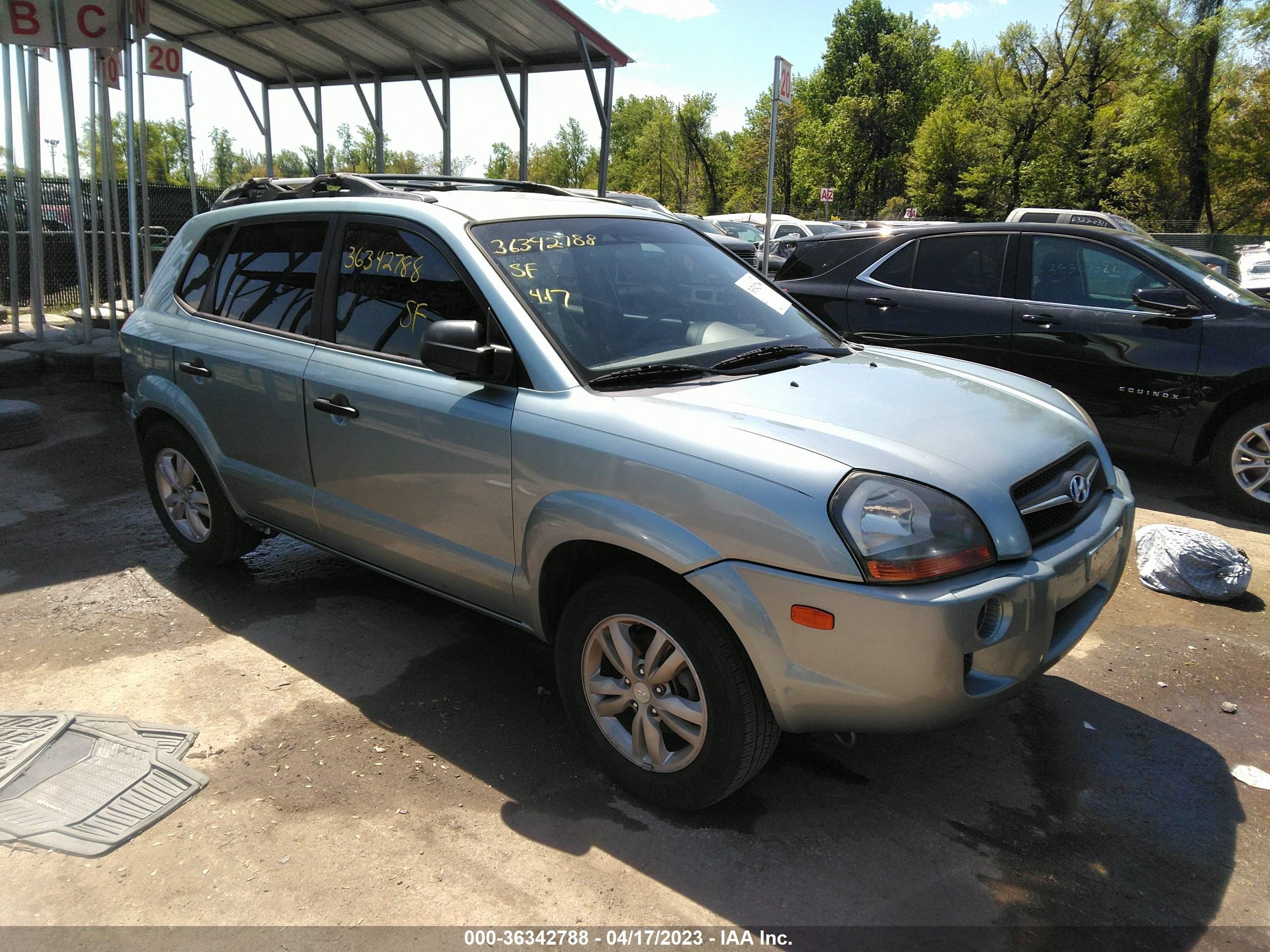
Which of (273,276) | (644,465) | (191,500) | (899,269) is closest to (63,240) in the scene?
(191,500)

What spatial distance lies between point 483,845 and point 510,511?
1.03 m

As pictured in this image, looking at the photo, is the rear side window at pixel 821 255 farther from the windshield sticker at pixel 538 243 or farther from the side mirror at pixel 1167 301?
the windshield sticker at pixel 538 243

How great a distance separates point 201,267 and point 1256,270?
21.0 m

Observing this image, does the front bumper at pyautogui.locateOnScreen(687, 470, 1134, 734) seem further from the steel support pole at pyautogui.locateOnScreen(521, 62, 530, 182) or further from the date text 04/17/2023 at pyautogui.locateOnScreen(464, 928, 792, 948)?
the steel support pole at pyautogui.locateOnScreen(521, 62, 530, 182)

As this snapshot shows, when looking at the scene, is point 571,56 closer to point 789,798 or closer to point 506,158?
point 789,798

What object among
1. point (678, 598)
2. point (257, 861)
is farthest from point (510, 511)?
point (257, 861)

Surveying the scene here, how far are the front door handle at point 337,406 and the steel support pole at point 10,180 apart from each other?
917 cm

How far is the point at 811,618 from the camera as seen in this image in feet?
8.00

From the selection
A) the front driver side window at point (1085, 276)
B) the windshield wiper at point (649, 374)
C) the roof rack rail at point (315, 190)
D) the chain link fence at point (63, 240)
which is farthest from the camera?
the chain link fence at point (63, 240)

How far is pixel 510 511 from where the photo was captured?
A: 3.10 meters

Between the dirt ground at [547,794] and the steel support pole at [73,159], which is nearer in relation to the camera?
the dirt ground at [547,794]

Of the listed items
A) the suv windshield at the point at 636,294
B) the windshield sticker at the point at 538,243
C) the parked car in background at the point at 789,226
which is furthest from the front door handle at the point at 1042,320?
the parked car in background at the point at 789,226

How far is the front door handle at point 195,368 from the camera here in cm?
426

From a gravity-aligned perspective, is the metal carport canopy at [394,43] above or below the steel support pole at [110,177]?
above
